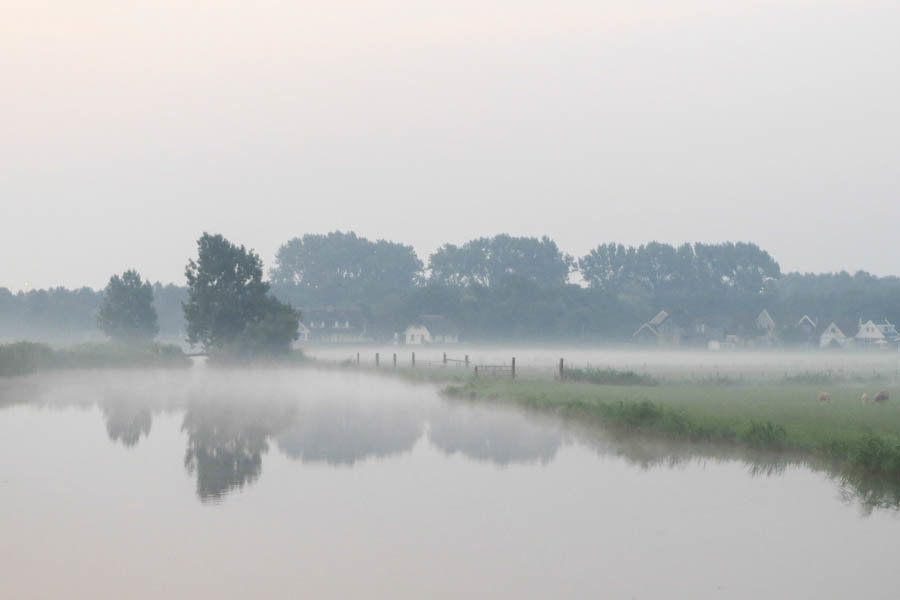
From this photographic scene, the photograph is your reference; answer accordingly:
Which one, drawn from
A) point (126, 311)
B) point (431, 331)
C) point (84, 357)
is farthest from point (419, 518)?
point (431, 331)

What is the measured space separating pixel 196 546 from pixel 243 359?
2390 inches

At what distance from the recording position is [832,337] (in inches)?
6344

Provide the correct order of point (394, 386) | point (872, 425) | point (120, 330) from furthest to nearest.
Result: point (120, 330) → point (394, 386) → point (872, 425)

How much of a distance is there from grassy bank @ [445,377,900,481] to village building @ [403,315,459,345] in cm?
10208

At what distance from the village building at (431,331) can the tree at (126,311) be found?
2164 inches

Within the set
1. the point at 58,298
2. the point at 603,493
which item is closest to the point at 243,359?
the point at 603,493

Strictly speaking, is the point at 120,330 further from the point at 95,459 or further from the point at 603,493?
the point at 603,493

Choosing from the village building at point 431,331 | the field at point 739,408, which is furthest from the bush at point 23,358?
the village building at point 431,331

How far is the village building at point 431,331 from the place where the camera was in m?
156

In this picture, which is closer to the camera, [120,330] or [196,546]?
[196,546]

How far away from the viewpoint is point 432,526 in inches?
821

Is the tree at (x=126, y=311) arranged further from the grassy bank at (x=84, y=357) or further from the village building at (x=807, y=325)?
the village building at (x=807, y=325)

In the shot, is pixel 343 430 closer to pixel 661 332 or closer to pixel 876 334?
pixel 661 332

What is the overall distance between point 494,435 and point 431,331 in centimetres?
12045
